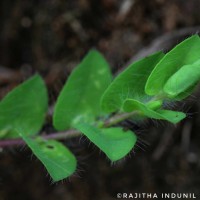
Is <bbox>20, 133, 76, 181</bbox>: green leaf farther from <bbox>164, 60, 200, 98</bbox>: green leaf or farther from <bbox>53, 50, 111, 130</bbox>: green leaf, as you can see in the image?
<bbox>164, 60, 200, 98</bbox>: green leaf

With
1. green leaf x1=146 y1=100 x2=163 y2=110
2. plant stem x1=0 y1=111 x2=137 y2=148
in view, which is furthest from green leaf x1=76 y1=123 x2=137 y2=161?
green leaf x1=146 y1=100 x2=163 y2=110

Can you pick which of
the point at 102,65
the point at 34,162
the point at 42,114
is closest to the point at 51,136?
the point at 42,114

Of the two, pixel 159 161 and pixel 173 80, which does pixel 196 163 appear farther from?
pixel 173 80

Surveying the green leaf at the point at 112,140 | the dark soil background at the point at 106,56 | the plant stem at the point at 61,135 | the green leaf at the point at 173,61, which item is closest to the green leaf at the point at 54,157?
the plant stem at the point at 61,135

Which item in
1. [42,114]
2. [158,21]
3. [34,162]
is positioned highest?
[42,114]

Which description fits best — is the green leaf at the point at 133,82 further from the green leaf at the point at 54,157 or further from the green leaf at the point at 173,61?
the green leaf at the point at 54,157

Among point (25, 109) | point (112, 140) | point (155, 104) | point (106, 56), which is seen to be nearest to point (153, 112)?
point (155, 104)
